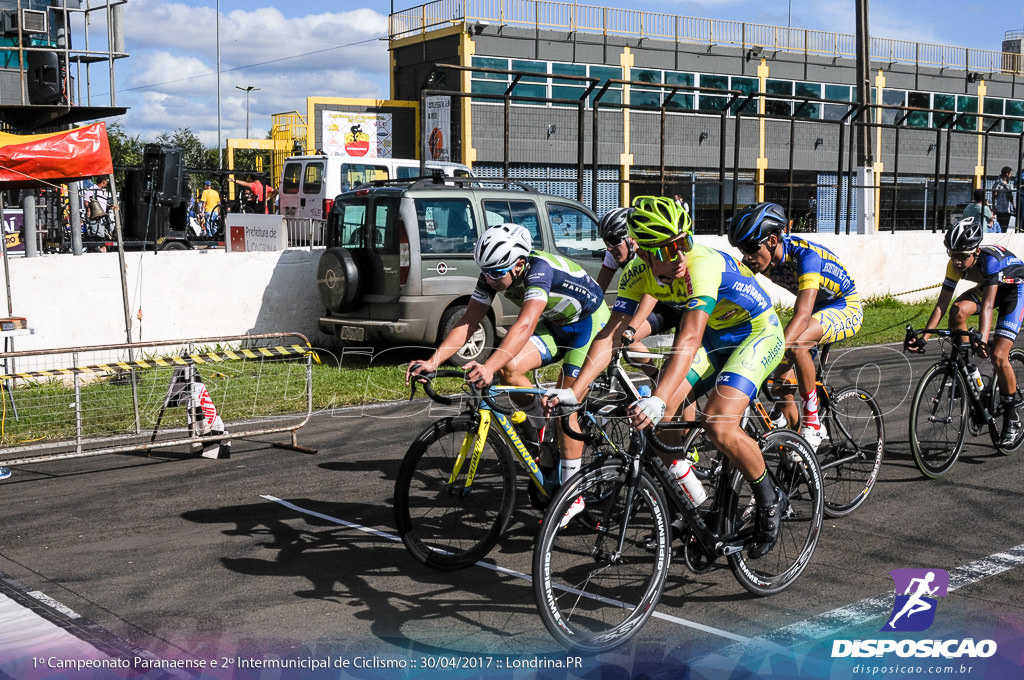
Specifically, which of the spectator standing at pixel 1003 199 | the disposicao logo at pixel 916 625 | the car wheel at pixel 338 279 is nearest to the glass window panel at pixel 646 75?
the spectator standing at pixel 1003 199

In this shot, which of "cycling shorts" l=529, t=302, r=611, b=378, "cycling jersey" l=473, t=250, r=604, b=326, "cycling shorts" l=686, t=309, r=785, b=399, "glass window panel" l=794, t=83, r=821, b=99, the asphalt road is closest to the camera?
the asphalt road

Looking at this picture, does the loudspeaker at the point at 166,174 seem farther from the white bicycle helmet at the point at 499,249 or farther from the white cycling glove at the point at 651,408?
the white cycling glove at the point at 651,408

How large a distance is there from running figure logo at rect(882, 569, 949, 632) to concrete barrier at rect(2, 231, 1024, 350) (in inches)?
231

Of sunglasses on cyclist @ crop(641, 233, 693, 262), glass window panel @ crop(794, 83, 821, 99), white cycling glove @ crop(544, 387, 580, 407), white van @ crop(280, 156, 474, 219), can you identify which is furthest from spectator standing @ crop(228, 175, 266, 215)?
glass window panel @ crop(794, 83, 821, 99)

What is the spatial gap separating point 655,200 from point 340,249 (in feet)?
27.5

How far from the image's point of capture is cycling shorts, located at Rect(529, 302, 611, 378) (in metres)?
6.72

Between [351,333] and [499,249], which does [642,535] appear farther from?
[351,333]

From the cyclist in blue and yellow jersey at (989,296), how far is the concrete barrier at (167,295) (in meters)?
2.57

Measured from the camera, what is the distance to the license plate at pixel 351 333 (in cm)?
1274

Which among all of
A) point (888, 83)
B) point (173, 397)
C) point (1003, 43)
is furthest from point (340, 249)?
point (1003, 43)

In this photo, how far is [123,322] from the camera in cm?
1254

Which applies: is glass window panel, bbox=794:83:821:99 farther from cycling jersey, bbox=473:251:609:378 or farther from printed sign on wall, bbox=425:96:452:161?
cycling jersey, bbox=473:251:609:378

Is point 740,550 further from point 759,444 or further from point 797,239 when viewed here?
point 797,239

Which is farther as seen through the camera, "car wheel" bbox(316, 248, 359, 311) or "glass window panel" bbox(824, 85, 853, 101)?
"glass window panel" bbox(824, 85, 853, 101)
